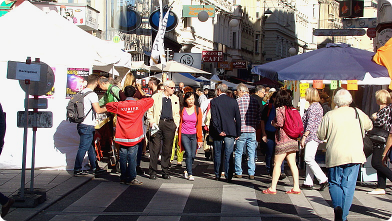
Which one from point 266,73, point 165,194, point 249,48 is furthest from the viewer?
point 249,48

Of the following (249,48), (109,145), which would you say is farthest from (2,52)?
(249,48)

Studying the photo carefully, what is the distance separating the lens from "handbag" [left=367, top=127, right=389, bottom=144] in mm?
9414

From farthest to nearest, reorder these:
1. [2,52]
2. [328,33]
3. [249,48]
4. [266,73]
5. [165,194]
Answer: [249,48]
[328,33]
[266,73]
[2,52]
[165,194]

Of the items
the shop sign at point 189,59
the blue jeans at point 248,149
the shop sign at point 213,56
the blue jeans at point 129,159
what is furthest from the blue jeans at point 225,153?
the shop sign at point 213,56

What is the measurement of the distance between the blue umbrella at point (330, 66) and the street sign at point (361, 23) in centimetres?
2549

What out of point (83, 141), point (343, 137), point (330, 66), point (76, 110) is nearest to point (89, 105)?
point (76, 110)

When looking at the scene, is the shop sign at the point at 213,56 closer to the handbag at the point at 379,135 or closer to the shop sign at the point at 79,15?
the shop sign at the point at 79,15

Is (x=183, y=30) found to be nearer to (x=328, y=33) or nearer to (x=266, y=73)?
(x=328, y=33)

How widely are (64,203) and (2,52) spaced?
3902 millimetres

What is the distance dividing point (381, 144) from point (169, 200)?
349 cm

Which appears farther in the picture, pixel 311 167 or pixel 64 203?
pixel 311 167

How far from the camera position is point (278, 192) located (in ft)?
31.7

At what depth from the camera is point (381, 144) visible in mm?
9469

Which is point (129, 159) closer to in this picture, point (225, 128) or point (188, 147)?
point (188, 147)
